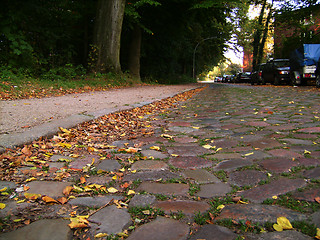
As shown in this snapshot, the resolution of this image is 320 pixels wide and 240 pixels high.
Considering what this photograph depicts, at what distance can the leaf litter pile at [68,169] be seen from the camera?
5.54ft

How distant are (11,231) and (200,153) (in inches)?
Result: 79.2

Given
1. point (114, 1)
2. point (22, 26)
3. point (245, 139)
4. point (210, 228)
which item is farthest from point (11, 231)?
point (22, 26)

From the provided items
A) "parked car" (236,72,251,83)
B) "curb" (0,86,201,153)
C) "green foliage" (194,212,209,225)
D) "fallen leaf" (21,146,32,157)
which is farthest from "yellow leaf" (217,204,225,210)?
"parked car" (236,72,251,83)

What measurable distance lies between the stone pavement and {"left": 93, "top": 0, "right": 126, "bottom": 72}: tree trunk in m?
10.6

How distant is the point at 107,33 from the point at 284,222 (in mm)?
13082

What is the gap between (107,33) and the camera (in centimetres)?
1331

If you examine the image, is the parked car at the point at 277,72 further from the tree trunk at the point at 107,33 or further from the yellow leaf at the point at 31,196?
the yellow leaf at the point at 31,196

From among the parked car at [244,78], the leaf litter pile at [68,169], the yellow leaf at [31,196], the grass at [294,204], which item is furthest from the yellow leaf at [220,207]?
the parked car at [244,78]

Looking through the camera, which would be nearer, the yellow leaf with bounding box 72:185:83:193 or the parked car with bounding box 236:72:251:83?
the yellow leaf with bounding box 72:185:83:193

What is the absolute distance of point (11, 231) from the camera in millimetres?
1463

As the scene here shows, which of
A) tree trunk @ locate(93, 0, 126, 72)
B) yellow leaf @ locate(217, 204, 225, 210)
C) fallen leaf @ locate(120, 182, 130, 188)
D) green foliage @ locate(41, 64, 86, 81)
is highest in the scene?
tree trunk @ locate(93, 0, 126, 72)

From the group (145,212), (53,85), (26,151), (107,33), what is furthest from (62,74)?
(145,212)

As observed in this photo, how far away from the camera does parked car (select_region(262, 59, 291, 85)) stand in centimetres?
1955

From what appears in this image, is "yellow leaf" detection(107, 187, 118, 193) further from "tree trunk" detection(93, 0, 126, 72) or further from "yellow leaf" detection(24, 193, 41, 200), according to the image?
"tree trunk" detection(93, 0, 126, 72)
